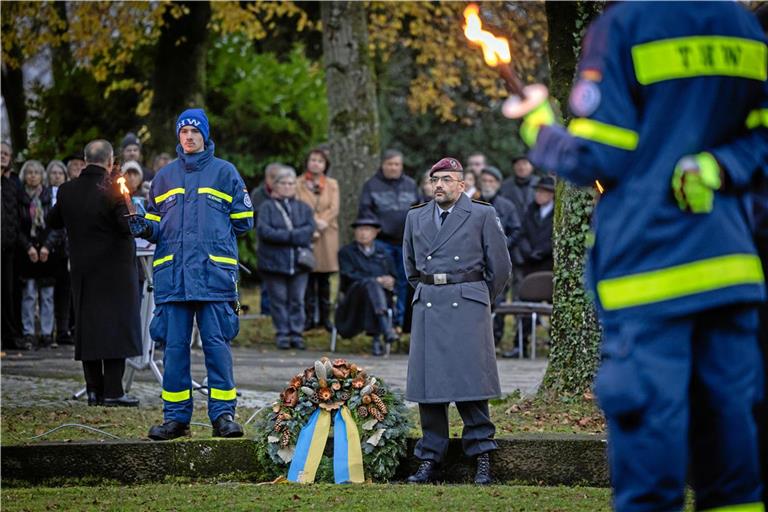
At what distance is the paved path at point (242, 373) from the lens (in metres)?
13.0

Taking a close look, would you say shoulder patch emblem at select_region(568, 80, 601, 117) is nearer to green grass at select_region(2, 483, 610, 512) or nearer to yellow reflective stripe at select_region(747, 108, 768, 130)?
yellow reflective stripe at select_region(747, 108, 768, 130)

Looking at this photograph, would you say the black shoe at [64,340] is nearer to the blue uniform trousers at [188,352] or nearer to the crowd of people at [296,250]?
the crowd of people at [296,250]

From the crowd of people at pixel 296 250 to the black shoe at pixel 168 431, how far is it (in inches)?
280

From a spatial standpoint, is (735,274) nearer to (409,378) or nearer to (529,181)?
(409,378)

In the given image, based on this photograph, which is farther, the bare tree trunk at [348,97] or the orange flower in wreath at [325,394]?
the bare tree trunk at [348,97]

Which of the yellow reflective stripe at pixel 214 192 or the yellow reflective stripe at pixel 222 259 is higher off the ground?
the yellow reflective stripe at pixel 214 192

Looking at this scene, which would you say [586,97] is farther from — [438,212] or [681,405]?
[438,212]

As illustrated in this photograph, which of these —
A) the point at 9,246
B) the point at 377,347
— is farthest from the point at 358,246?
the point at 9,246

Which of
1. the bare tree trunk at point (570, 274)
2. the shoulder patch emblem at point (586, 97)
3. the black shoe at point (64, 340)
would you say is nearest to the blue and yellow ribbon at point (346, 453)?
the bare tree trunk at point (570, 274)

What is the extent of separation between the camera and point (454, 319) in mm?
9328

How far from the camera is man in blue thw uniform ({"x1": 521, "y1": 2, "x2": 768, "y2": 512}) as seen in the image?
15.3ft

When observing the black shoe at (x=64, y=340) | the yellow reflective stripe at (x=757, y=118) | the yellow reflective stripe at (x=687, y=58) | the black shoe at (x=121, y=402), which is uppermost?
the yellow reflective stripe at (x=687, y=58)

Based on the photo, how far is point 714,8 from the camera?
4.80m

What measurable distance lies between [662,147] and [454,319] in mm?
4678
